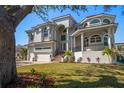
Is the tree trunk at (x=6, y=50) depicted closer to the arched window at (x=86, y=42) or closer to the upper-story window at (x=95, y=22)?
the arched window at (x=86, y=42)

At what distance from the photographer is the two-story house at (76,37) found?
15516 mm

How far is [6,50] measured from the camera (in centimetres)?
513

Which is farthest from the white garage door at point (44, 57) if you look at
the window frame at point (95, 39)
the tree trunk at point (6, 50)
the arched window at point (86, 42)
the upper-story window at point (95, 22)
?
the tree trunk at point (6, 50)

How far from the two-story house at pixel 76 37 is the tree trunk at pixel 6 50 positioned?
31.9 feet

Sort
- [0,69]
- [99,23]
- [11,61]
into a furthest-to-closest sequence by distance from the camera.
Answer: [99,23] < [11,61] < [0,69]

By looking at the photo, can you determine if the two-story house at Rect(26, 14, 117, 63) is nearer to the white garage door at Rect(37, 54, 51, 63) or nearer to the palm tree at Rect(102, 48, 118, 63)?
the white garage door at Rect(37, 54, 51, 63)

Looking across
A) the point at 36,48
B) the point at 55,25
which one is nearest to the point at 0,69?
the point at 55,25

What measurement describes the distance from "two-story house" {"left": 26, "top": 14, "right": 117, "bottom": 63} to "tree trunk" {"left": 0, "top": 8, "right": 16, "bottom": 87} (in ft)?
31.9

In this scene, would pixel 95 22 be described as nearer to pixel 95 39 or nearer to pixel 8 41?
pixel 95 39

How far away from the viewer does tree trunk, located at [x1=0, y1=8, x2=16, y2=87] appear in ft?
16.0
